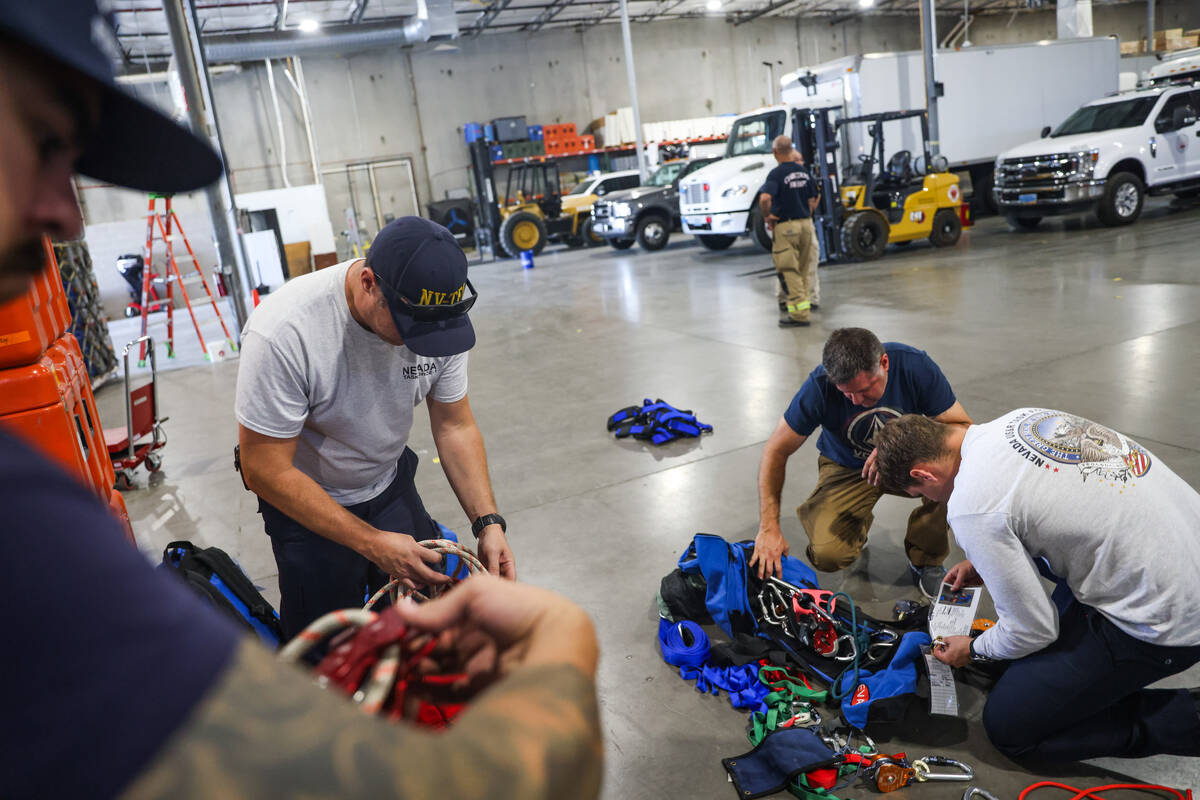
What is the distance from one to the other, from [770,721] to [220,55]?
1885 centimetres

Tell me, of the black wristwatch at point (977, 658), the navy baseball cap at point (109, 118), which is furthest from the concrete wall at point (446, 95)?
the navy baseball cap at point (109, 118)

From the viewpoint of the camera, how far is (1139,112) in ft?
41.7

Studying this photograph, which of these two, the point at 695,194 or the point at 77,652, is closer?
the point at 77,652

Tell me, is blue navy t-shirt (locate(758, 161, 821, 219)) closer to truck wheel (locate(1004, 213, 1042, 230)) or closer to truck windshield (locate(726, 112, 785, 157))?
truck windshield (locate(726, 112, 785, 157))

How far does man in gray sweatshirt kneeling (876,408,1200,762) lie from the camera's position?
2.18 metres

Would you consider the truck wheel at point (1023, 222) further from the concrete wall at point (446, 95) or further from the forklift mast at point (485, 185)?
the concrete wall at point (446, 95)

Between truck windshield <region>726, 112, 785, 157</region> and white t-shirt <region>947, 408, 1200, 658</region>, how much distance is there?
1208cm

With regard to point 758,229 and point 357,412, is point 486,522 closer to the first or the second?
point 357,412

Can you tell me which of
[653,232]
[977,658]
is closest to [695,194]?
[653,232]

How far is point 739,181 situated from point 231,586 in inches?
481

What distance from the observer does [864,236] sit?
12.3 metres

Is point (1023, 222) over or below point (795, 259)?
below

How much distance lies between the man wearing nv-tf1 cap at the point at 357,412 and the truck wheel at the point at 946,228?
39.0 ft

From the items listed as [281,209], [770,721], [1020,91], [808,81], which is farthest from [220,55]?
[770,721]
